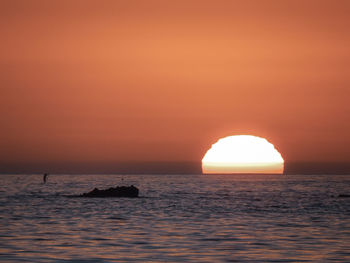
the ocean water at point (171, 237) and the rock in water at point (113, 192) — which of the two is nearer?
the ocean water at point (171, 237)

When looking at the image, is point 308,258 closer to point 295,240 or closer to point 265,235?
point 295,240

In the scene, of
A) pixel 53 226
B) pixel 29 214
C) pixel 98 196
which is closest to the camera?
pixel 53 226

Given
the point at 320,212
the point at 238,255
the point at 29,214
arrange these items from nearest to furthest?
the point at 238,255
the point at 29,214
the point at 320,212

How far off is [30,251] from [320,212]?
134 ft

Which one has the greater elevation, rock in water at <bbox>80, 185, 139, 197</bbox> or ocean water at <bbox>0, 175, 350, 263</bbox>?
rock in water at <bbox>80, 185, 139, 197</bbox>

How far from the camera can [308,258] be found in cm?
3309

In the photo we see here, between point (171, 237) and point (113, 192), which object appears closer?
point (171, 237)

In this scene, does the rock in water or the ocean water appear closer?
the ocean water

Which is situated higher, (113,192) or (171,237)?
(113,192)

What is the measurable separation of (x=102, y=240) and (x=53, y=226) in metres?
10.3

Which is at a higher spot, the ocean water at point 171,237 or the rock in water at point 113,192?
the rock in water at point 113,192

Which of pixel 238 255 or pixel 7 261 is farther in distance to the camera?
pixel 238 255

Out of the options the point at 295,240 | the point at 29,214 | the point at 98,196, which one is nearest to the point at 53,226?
the point at 29,214

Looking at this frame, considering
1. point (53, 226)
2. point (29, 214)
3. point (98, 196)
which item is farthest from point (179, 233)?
point (98, 196)
